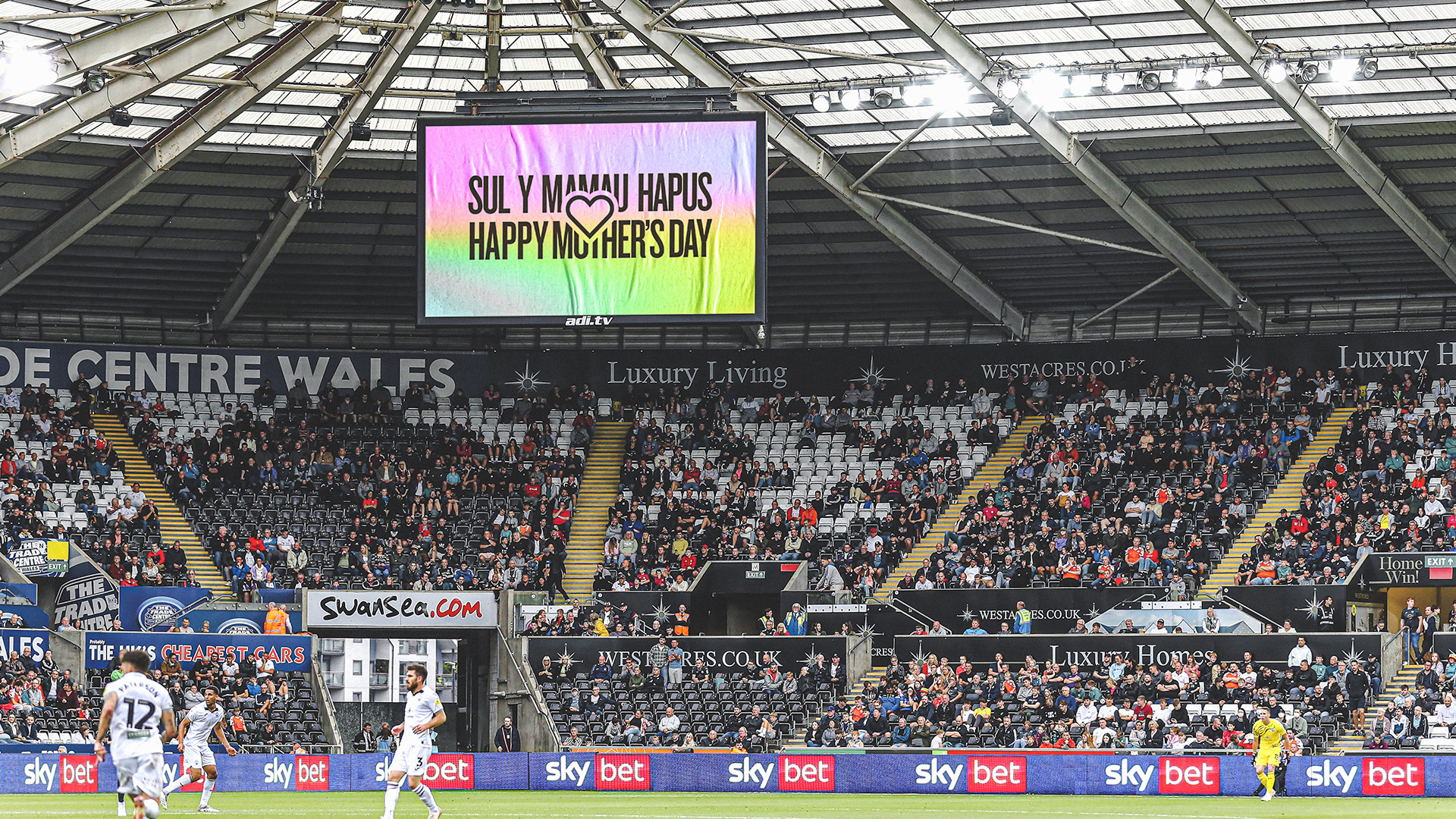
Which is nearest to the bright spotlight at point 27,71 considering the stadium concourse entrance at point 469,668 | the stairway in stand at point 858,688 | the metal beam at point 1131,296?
the stadium concourse entrance at point 469,668

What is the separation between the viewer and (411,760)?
2047cm

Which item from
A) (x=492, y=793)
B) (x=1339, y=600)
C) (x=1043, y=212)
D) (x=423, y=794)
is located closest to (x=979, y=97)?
(x=1043, y=212)

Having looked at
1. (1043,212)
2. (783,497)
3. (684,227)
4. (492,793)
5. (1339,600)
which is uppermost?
(1043,212)

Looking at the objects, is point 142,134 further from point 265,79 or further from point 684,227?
point 684,227

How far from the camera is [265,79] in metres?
38.1

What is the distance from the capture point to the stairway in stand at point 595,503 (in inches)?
1938

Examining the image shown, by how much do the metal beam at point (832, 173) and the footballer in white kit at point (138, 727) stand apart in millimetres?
17320

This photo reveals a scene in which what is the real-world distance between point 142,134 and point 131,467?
11596mm

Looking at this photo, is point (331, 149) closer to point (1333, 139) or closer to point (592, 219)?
point (592, 219)

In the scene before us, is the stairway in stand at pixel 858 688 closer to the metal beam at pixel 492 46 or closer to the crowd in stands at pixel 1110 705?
the crowd in stands at pixel 1110 705

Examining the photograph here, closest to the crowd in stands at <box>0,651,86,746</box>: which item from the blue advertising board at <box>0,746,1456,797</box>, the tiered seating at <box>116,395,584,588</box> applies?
the blue advertising board at <box>0,746,1456,797</box>

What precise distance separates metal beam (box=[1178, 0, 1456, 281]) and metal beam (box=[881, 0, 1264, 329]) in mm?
4773

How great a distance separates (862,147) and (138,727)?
100ft

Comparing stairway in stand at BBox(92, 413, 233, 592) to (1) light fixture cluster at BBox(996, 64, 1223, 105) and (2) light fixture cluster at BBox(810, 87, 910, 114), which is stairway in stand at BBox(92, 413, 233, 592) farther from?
(1) light fixture cluster at BBox(996, 64, 1223, 105)
